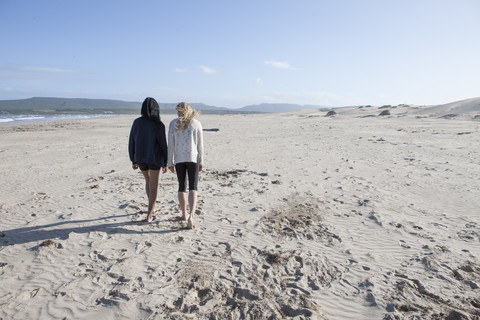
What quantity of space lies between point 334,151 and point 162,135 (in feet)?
27.1

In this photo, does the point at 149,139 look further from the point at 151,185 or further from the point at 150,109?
the point at 151,185

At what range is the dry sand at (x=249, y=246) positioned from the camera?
2.97 m

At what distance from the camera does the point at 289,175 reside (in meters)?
7.84

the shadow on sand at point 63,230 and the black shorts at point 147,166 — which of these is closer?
the shadow on sand at point 63,230

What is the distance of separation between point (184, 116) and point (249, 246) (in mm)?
2094

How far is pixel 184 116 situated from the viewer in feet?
14.1

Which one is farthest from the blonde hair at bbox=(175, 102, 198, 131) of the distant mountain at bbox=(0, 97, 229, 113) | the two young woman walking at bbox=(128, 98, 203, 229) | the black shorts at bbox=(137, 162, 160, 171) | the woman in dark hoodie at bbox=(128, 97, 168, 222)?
the distant mountain at bbox=(0, 97, 229, 113)

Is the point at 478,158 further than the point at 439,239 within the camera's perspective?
Yes

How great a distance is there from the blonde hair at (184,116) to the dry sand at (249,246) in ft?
5.34

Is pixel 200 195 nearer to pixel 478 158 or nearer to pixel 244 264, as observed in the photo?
pixel 244 264

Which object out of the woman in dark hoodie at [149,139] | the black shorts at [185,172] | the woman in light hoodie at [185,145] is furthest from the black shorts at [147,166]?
the black shorts at [185,172]

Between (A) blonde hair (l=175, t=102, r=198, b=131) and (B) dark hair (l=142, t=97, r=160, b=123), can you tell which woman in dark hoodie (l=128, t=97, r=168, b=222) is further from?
(A) blonde hair (l=175, t=102, r=198, b=131)

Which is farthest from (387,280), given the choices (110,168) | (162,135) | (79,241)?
(110,168)

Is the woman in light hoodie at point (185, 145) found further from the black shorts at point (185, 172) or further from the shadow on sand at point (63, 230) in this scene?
the shadow on sand at point (63, 230)
